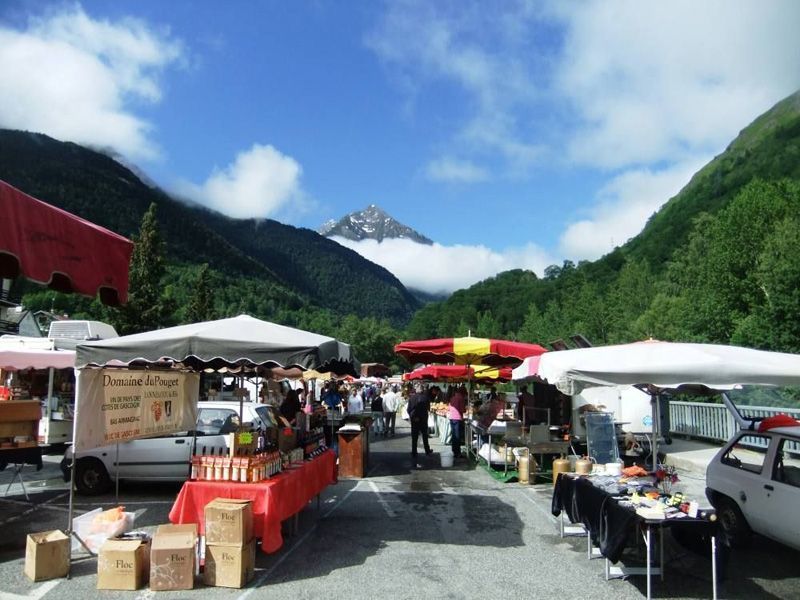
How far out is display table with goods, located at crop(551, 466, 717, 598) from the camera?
5.53 meters

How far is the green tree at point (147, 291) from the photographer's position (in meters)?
32.2

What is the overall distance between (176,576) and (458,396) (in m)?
10.9

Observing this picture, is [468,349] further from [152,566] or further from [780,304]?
[780,304]

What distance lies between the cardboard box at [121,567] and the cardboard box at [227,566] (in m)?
0.60

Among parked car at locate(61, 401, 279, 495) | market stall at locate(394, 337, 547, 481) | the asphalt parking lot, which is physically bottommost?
the asphalt parking lot

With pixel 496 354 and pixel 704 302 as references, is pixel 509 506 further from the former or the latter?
pixel 704 302

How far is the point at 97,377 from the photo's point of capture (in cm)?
638

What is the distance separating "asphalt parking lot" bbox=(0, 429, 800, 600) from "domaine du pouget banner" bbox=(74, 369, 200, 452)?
4.37ft

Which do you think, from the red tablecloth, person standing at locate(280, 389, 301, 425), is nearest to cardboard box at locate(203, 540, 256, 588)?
the red tablecloth

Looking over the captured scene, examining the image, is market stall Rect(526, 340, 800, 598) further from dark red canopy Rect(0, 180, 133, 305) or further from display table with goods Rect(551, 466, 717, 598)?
dark red canopy Rect(0, 180, 133, 305)

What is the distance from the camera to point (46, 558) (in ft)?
19.3

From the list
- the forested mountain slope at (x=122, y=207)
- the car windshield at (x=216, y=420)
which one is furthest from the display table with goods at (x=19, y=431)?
the forested mountain slope at (x=122, y=207)

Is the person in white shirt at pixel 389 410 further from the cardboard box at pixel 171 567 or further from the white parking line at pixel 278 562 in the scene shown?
the cardboard box at pixel 171 567

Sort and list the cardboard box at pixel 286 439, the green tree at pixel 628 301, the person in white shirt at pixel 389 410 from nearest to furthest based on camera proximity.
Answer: the cardboard box at pixel 286 439 → the person in white shirt at pixel 389 410 → the green tree at pixel 628 301
